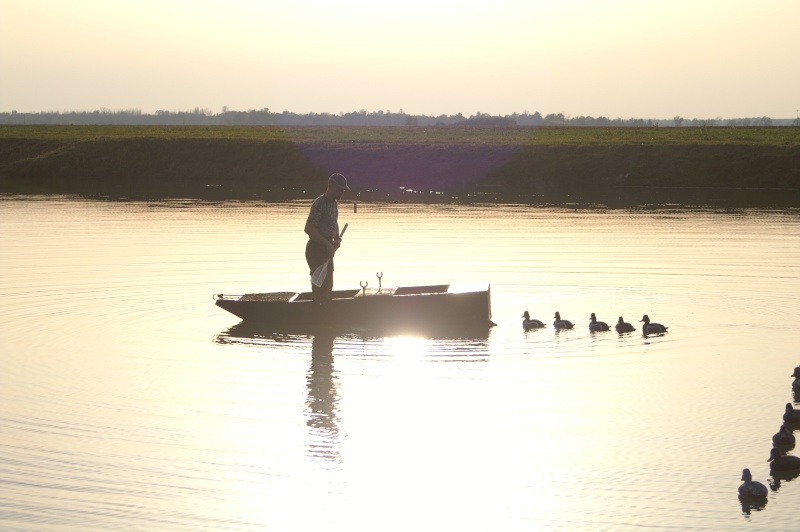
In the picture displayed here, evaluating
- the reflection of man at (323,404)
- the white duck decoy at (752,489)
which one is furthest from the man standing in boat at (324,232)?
the white duck decoy at (752,489)

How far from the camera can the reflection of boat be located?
936 inches

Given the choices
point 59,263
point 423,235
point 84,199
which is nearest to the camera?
point 59,263

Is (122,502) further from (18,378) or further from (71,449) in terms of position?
(18,378)

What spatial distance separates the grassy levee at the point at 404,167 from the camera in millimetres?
76375

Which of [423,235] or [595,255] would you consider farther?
[423,235]

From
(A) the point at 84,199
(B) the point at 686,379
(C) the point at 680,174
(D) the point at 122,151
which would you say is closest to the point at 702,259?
(B) the point at 686,379

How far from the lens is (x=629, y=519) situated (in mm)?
12227

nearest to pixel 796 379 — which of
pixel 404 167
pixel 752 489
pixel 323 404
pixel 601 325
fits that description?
pixel 601 325

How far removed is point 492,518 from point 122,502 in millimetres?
4082

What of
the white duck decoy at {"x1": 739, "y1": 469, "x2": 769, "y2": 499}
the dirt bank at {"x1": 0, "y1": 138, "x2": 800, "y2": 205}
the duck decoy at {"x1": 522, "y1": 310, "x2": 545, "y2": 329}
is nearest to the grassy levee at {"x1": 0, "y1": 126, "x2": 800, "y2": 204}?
the dirt bank at {"x1": 0, "y1": 138, "x2": 800, "y2": 205}

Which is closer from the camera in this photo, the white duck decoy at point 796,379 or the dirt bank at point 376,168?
the white duck decoy at point 796,379

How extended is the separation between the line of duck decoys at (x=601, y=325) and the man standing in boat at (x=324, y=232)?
4160mm

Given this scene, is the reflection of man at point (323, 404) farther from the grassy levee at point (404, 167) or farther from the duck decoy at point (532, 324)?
the grassy levee at point (404, 167)

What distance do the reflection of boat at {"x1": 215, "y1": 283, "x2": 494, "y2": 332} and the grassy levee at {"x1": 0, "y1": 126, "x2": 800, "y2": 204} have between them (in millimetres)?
44006
